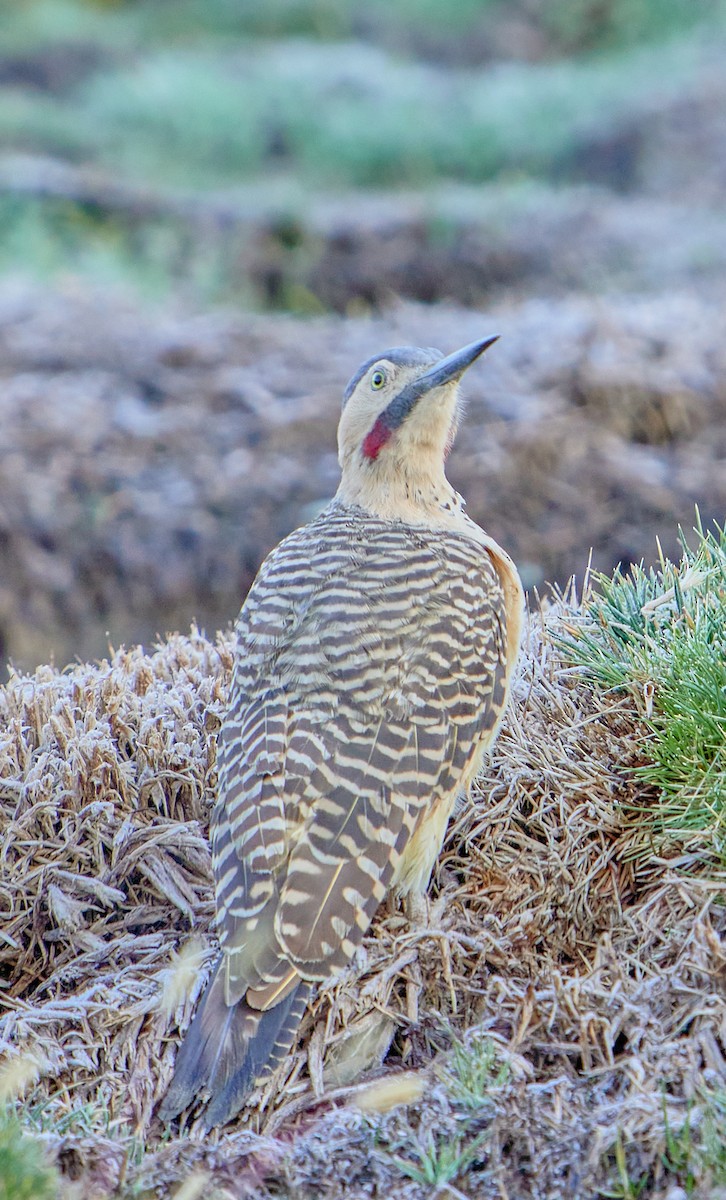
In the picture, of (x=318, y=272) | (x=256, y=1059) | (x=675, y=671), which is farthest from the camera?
(x=318, y=272)

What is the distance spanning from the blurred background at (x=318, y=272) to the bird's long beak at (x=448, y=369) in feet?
5.70

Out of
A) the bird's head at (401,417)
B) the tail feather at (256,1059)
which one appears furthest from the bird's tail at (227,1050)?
the bird's head at (401,417)

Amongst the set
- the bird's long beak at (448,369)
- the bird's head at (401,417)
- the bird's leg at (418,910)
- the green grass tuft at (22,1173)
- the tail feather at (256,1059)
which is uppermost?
the bird's long beak at (448,369)

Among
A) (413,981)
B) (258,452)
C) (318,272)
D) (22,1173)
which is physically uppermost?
(318,272)

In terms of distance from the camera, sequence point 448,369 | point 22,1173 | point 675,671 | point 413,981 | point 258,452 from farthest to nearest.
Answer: point 258,452 → point 448,369 → point 675,671 → point 413,981 → point 22,1173

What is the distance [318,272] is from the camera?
1116 cm

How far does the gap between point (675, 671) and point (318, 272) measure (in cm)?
834

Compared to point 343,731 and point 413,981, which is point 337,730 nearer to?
point 343,731

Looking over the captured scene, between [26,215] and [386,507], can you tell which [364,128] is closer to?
[26,215]

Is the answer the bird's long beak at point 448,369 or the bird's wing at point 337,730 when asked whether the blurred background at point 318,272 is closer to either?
the bird's wing at point 337,730

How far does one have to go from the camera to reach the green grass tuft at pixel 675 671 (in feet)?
10.7

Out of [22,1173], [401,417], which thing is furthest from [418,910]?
[401,417]

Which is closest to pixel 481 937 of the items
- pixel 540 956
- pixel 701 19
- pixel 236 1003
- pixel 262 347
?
pixel 540 956

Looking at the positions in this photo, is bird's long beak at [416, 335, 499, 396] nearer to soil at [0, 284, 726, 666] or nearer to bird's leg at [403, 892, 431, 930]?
bird's leg at [403, 892, 431, 930]
